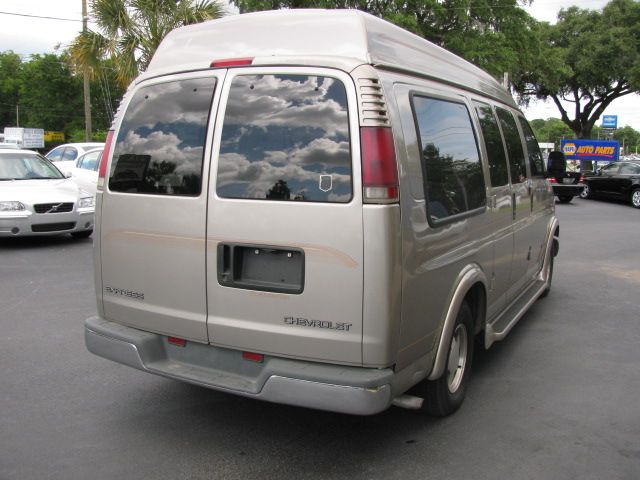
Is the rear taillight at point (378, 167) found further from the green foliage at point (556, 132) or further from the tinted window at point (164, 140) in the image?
the green foliage at point (556, 132)

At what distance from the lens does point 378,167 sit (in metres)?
2.96

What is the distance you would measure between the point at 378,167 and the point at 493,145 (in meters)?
1.97

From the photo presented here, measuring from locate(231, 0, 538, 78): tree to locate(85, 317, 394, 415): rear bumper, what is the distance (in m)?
18.4

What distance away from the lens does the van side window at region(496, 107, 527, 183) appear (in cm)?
504

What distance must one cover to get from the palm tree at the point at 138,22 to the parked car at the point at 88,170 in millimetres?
2104

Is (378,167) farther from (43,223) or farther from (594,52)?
(594,52)

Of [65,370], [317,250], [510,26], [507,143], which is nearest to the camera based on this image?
[317,250]

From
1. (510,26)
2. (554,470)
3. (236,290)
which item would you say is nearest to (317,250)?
(236,290)

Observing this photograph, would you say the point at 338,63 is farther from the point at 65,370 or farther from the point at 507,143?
the point at 65,370

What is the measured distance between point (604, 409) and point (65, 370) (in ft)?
12.7

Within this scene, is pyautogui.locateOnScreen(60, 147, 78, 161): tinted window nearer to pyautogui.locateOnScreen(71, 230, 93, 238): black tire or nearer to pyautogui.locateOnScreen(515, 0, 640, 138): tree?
pyautogui.locateOnScreen(71, 230, 93, 238): black tire

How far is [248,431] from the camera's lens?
3.73m

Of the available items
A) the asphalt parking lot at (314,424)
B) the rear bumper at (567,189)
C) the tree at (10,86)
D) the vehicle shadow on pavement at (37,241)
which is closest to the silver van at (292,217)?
the asphalt parking lot at (314,424)

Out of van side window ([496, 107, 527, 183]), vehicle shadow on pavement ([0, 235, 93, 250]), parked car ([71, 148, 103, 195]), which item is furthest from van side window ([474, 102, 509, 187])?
parked car ([71, 148, 103, 195])
